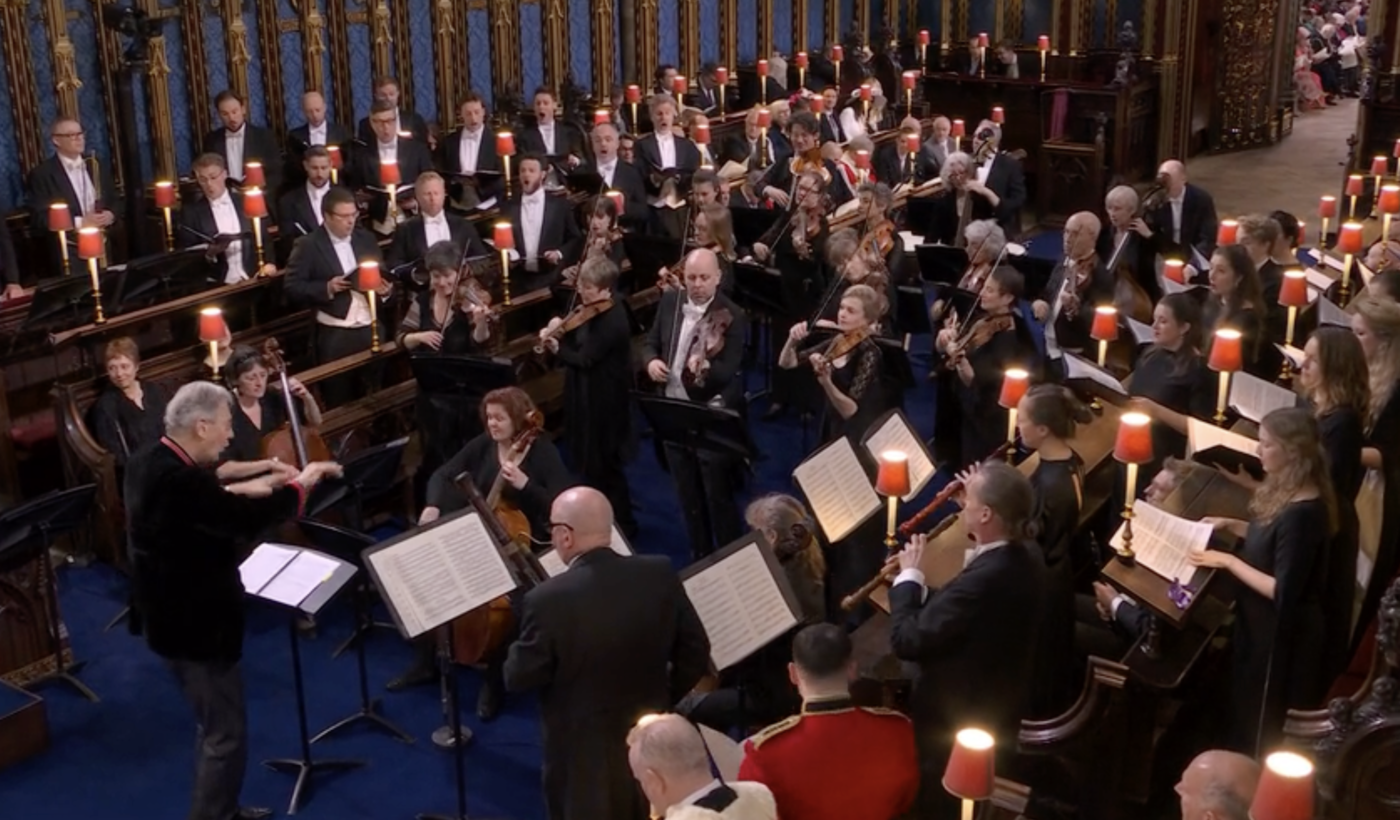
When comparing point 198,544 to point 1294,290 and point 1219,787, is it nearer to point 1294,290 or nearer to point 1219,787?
point 1219,787

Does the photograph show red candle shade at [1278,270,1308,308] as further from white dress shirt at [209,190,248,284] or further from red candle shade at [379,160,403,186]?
white dress shirt at [209,190,248,284]

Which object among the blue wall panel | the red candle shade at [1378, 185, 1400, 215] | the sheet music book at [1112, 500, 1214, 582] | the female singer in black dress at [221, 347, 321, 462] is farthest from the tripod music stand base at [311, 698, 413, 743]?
the blue wall panel

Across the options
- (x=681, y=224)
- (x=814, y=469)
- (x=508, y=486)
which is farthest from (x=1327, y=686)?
(x=681, y=224)

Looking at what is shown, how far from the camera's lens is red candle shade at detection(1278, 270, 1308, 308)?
7516 mm

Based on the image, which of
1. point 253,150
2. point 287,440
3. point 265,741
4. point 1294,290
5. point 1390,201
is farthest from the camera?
point 253,150

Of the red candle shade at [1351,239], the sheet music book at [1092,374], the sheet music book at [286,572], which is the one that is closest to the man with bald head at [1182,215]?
the red candle shade at [1351,239]

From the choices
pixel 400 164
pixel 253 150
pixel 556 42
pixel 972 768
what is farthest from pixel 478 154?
pixel 972 768

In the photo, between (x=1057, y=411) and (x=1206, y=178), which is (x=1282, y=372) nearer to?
(x=1057, y=411)

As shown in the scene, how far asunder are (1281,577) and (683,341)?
3342 millimetres

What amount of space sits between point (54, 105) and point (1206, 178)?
11.9 metres

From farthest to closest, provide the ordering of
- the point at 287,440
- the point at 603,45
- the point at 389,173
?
the point at 603,45, the point at 389,173, the point at 287,440

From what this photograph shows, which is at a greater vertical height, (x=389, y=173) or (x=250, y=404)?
(x=389, y=173)

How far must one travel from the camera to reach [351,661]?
22.9 feet

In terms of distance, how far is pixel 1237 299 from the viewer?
737 centimetres
